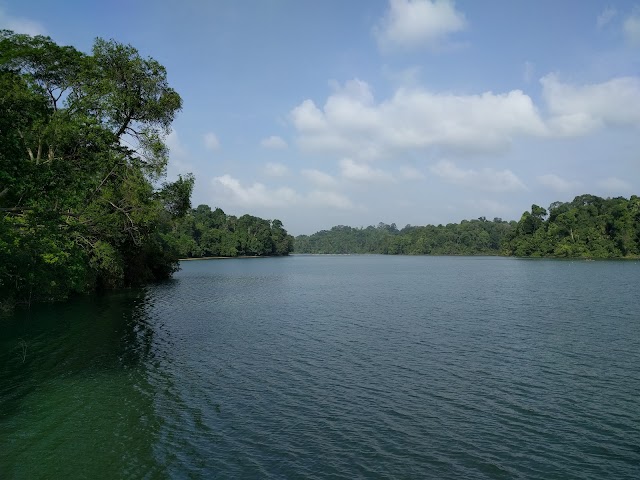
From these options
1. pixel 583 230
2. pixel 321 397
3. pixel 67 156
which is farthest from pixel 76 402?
pixel 583 230

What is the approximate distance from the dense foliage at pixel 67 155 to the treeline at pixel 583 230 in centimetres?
15239

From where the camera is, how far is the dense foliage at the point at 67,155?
1722cm

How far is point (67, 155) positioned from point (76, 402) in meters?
14.8

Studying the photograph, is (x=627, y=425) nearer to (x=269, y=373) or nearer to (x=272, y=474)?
(x=272, y=474)

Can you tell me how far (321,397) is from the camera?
17.6 metres

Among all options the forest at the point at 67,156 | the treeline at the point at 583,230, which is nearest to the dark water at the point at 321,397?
the forest at the point at 67,156

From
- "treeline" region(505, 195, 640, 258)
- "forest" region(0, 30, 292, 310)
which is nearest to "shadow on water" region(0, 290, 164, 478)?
"forest" region(0, 30, 292, 310)

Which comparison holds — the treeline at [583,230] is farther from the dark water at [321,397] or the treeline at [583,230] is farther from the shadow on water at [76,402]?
the shadow on water at [76,402]

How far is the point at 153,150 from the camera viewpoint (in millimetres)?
32500

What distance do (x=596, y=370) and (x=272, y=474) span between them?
16.8 metres

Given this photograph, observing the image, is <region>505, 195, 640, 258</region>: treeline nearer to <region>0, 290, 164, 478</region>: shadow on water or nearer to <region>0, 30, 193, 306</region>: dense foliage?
<region>0, 30, 193, 306</region>: dense foliage

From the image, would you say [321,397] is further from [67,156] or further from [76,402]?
[67,156]

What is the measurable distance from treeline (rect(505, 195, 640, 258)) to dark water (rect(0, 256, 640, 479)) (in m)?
132

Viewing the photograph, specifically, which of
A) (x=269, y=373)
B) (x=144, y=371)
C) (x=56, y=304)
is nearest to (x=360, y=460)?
(x=269, y=373)
